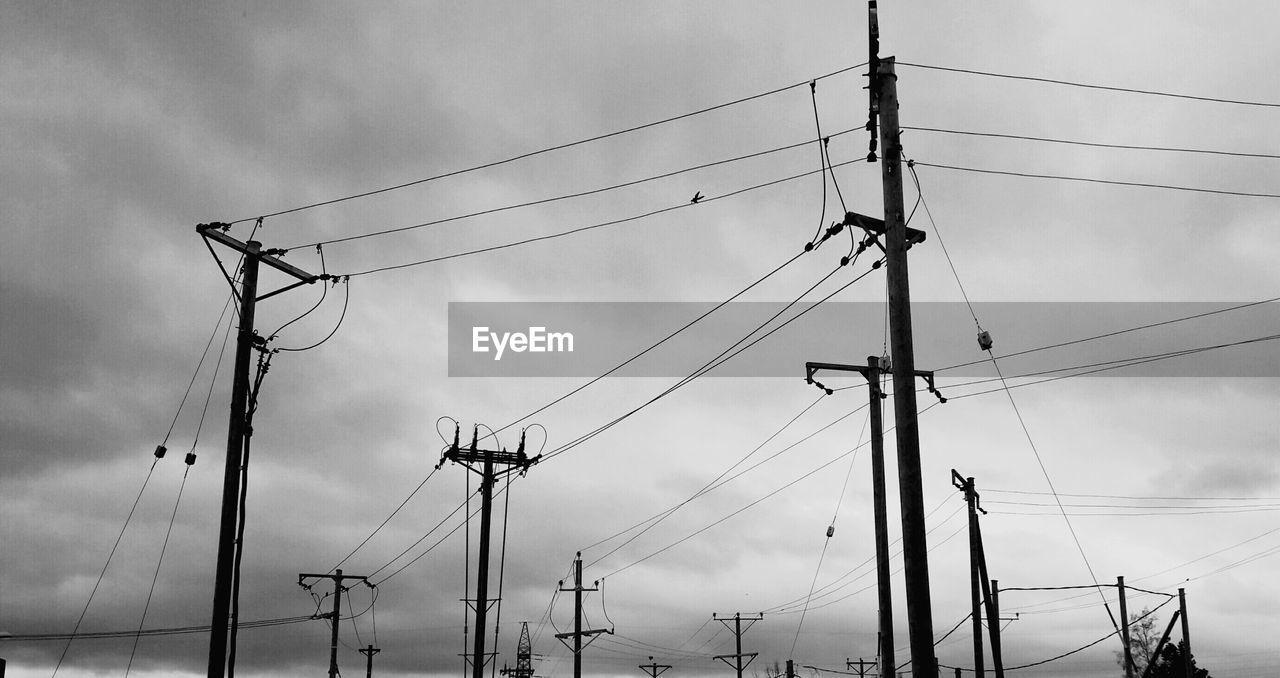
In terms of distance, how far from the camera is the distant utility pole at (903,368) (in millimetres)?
13469

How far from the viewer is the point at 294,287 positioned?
2341 centimetres

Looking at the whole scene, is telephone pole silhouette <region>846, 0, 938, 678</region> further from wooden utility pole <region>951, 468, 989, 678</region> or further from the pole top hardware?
wooden utility pole <region>951, 468, 989, 678</region>

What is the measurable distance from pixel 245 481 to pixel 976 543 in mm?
20020

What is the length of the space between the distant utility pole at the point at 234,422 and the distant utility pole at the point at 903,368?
12.3 meters

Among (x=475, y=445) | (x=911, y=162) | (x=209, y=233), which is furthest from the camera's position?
(x=475, y=445)

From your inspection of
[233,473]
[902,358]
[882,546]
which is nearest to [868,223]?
[902,358]

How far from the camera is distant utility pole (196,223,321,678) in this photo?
64.5ft

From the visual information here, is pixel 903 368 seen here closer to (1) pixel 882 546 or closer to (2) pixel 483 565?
(1) pixel 882 546

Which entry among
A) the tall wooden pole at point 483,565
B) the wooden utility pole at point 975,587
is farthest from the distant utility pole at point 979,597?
the tall wooden pole at point 483,565

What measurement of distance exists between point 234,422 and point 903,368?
42.4ft

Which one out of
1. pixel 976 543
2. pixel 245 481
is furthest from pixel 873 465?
pixel 245 481

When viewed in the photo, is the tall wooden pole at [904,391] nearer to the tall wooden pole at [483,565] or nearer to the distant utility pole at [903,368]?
the distant utility pole at [903,368]

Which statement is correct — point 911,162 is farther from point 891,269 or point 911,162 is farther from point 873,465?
point 873,465

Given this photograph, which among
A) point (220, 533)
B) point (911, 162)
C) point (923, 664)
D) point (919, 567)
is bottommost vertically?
point (923, 664)
